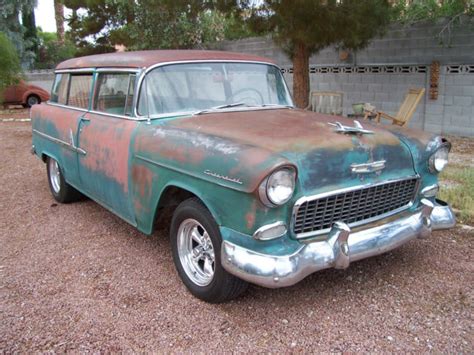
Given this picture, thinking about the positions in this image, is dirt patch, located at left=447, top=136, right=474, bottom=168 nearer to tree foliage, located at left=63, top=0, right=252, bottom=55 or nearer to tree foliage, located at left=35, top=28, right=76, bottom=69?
tree foliage, located at left=63, top=0, right=252, bottom=55

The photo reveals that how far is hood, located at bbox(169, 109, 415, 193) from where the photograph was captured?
2.76 metres

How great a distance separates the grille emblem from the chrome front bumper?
35cm

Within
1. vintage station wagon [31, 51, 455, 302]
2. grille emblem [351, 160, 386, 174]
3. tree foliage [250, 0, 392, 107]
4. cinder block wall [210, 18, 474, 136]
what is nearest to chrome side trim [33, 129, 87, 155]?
vintage station wagon [31, 51, 455, 302]

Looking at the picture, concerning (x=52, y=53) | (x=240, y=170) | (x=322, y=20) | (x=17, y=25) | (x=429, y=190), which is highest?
(x=17, y=25)

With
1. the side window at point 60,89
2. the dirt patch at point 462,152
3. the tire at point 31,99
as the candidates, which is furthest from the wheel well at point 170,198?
the tire at point 31,99

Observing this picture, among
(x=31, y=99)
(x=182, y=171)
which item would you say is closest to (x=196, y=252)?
(x=182, y=171)

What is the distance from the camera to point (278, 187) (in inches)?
103

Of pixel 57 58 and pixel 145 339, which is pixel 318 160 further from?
pixel 57 58

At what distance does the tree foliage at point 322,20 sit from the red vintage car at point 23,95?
1069cm

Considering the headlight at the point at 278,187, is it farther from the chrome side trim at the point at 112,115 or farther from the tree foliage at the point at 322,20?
the tree foliage at the point at 322,20

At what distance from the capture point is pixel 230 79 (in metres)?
3.93

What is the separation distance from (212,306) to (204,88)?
173 cm

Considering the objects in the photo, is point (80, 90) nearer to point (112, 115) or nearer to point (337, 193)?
point (112, 115)

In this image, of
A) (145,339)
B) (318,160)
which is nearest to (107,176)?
(145,339)
